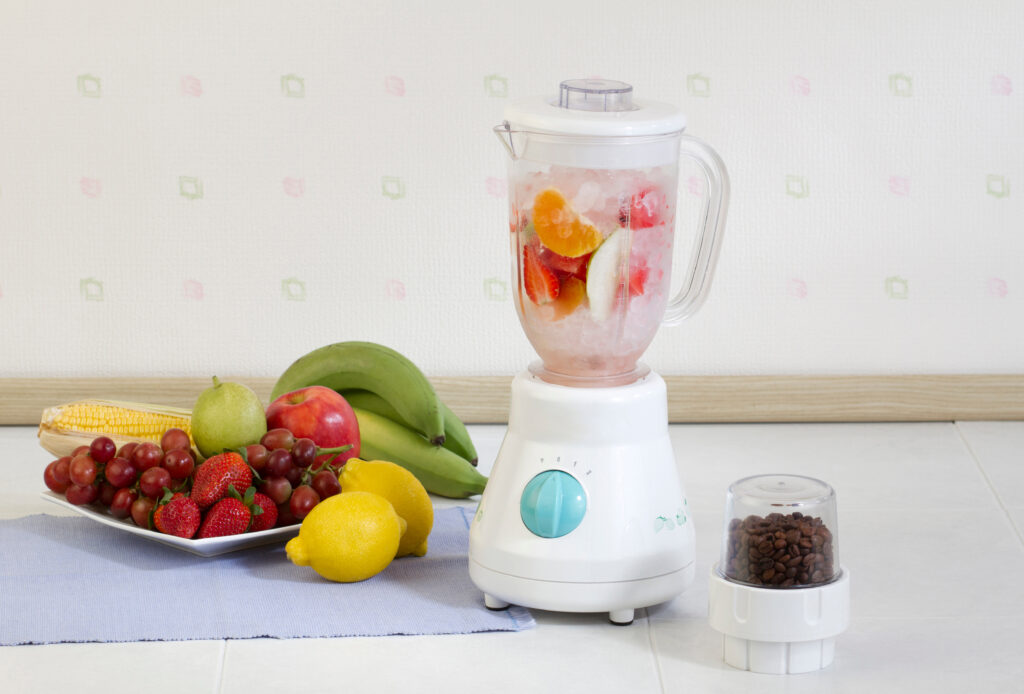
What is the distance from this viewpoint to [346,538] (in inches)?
38.4

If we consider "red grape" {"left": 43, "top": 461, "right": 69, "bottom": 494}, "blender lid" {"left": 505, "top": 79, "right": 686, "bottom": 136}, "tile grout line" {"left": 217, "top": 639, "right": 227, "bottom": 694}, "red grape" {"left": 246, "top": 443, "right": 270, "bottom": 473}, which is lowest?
"tile grout line" {"left": 217, "top": 639, "right": 227, "bottom": 694}

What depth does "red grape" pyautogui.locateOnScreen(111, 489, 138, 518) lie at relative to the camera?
1.05 m

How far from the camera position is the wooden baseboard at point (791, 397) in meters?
1.43

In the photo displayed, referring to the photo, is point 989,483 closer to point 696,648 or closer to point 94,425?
point 696,648

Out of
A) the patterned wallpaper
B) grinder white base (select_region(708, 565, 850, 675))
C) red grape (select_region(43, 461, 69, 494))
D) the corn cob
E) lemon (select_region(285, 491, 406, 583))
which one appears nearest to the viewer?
grinder white base (select_region(708, 565, 850, 675))

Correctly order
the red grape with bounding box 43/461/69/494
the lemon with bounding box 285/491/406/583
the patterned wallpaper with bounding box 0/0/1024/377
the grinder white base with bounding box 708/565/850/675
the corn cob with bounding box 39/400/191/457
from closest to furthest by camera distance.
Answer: the grinder white base with bounding box 708/565/850/675 → the lemon with bounding box 285/491/406/583 → the red grape with bounding box 43/461/69/494 → the corn cob with bounding box 39/400/191/457 → the patterned wallpaper with bounding box 0/0/1024/377

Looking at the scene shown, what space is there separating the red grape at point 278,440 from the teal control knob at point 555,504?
0.88ft

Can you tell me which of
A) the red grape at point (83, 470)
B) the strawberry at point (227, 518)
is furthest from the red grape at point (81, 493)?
the strawberry at point (227, 518)

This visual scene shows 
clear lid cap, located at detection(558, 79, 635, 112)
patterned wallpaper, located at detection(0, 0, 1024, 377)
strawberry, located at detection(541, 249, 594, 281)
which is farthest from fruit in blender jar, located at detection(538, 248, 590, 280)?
patterned wallpaper, located at detection(0, 0, 1024, 377)

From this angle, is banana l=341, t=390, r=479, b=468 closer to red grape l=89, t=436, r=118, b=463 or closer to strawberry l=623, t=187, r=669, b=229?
red grape l=89, t=436, r=118, b=463

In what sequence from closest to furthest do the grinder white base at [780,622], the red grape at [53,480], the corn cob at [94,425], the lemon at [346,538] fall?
the grinder white base at [780,622] → the lemon at [346,538] → the red grape at [53,480] → the corn cob at [94,425]

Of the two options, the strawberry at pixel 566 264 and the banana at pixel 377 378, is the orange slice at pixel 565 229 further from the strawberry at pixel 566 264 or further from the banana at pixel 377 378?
the banana at pixel 377 378

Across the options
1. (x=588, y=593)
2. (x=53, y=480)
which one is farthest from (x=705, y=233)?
(x=53, y=480)

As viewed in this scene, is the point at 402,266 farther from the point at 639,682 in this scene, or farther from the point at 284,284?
the point at 639,682
